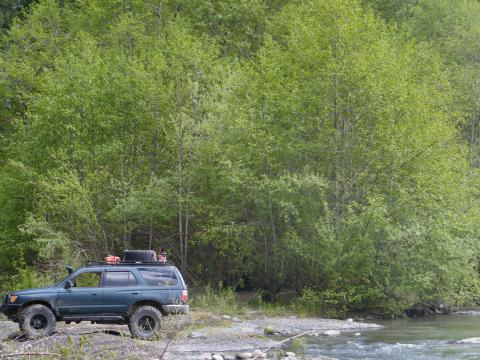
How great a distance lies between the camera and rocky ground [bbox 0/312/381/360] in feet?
44.6

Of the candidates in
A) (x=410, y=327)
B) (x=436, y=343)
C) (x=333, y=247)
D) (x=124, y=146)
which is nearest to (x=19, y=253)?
(x=124, y=146)

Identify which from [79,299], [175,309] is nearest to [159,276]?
[175,309]

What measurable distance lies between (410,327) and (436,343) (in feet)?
13.1

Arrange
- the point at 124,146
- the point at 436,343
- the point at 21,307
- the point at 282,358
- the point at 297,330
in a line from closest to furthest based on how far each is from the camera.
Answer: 1. the point at 282,358
2. the point at 21,307
3. the point at 436,343
4. the point at 297,330
5. the point at 124,146

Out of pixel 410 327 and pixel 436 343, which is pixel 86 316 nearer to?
pixel 436 343

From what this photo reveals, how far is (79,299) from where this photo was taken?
54.9 ft

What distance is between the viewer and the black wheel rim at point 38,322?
16.5 m

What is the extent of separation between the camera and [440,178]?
26.3 meters

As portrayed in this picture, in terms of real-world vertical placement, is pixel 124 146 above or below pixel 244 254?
above

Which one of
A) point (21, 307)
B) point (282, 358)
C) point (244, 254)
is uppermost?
point (244, 254)

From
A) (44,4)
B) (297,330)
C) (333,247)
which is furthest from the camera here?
(44,4)

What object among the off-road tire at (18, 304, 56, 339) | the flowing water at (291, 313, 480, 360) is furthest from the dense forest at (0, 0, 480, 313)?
the off-road tire at (18, 304, 56, 339)

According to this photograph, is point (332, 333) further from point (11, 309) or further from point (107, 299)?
point (11, 309)

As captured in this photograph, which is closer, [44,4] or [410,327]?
[410,327]
